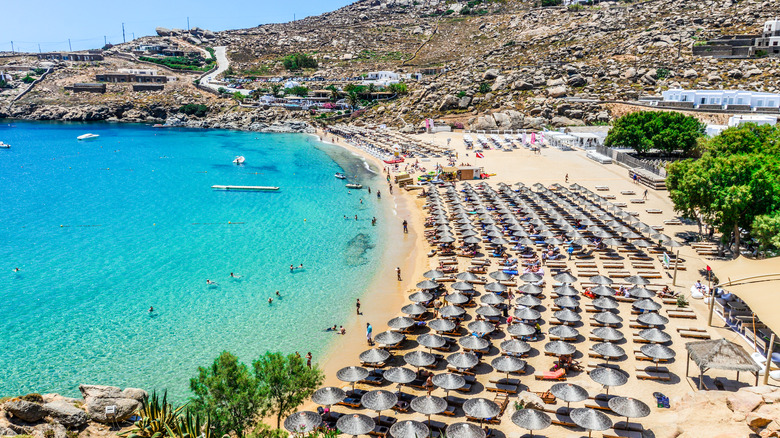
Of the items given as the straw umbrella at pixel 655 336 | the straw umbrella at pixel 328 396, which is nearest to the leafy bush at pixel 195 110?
the straw umbrella at pixel 328 396

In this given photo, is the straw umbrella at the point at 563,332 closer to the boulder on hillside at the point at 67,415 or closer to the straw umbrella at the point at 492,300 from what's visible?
the straw umbrella at the point at 492,300

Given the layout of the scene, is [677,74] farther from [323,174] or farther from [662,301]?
[662,301]

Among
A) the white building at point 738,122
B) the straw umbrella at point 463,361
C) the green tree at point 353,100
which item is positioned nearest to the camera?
the straw umbrella at point 463,361

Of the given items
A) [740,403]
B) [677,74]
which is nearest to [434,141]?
[677,74]

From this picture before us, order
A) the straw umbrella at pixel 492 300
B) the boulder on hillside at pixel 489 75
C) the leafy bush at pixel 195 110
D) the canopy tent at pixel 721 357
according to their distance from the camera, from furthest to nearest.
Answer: the leafy bush at pixel 195 110 → the boulder on hillside at pixel 489 75 → the straw umbrella at pixel 492 300 → the canopy tent at pixel 721 357

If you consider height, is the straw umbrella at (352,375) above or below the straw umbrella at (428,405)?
below

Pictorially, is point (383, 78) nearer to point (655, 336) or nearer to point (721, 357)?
point (655, 336)
